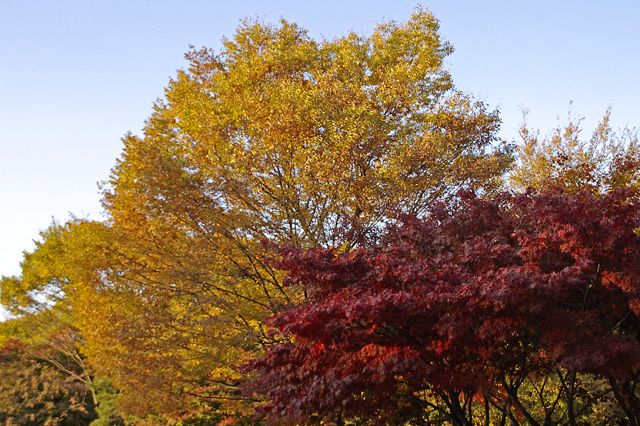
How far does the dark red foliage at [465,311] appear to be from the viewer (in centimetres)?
584

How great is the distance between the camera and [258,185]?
11.8m

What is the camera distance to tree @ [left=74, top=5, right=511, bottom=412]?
1032 cm

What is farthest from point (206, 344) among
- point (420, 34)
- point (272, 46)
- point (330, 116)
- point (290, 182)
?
point (420, 34)

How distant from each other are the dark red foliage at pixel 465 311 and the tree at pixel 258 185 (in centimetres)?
230

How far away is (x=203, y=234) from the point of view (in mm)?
10406

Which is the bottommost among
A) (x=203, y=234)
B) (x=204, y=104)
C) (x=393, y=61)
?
(x=203, y=234)

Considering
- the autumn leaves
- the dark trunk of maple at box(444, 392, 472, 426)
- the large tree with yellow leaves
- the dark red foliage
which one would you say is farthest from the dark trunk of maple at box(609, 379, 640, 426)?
the large tree with yellow leaves

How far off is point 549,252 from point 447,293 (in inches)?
68.7

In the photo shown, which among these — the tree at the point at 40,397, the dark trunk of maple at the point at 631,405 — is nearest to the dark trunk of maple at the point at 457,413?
the dark trunk of maple at the point at 631,405

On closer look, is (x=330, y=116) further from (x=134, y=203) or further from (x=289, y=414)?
(x=289, y=414)

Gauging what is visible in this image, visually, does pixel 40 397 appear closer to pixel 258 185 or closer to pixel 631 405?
pixel 258 185

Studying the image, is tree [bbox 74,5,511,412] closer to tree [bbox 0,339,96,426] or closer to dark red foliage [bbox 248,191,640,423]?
dark red foliage [bbox 248,191,640,423]

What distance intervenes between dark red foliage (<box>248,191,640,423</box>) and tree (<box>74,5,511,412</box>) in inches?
90.5

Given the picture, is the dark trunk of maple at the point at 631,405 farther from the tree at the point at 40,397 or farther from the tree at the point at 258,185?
the tree at the point at 40,397
